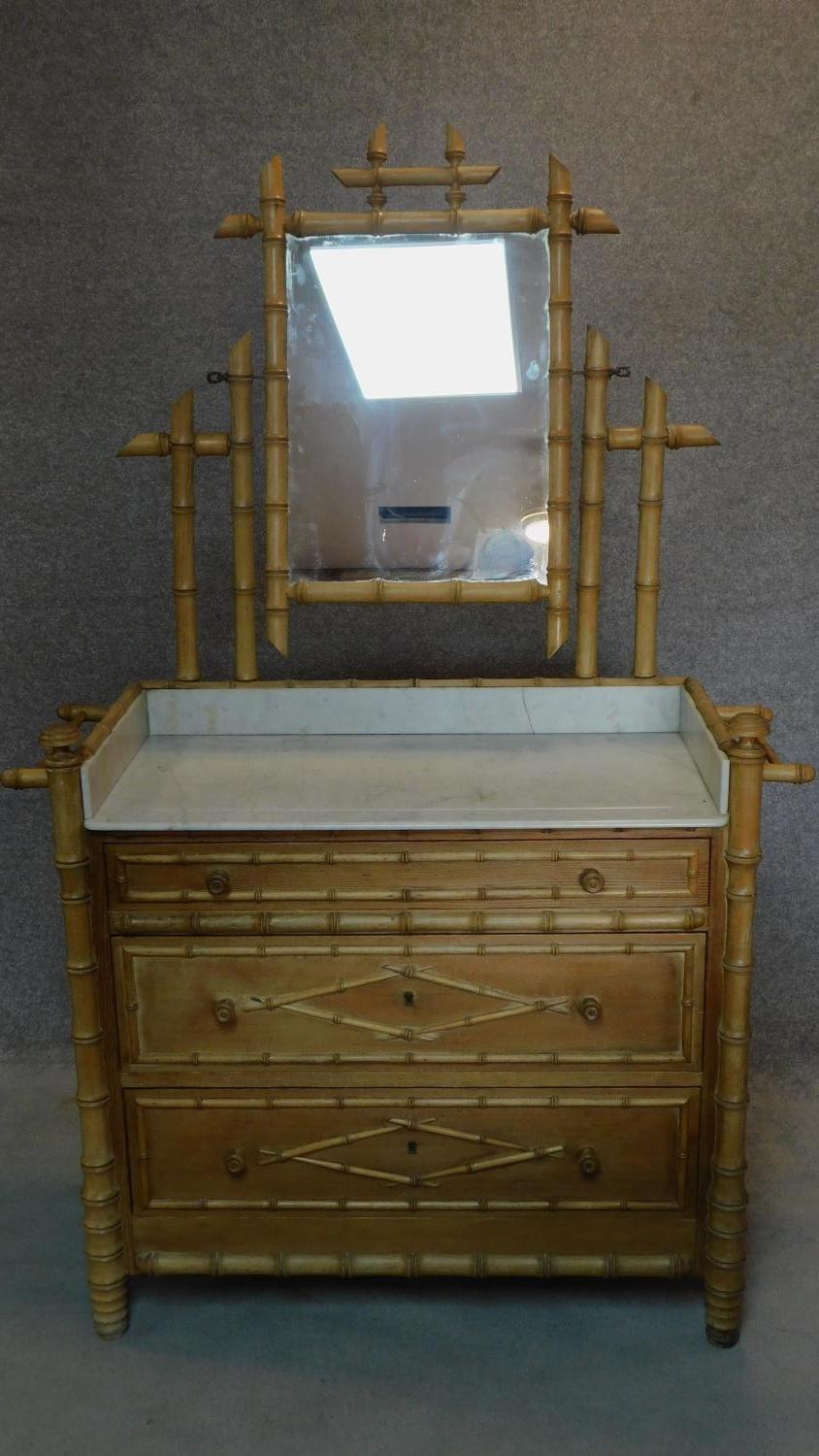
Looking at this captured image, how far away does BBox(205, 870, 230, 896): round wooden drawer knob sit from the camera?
2008mm

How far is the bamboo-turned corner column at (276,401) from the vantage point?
2184mm

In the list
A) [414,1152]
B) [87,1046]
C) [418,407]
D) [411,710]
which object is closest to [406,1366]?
[414,1152]

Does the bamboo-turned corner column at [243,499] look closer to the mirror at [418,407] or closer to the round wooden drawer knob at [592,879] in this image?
the mirror at [418,407]

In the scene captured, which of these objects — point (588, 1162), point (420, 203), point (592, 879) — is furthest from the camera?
point (420, 203)

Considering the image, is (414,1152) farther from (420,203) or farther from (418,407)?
(420,203)

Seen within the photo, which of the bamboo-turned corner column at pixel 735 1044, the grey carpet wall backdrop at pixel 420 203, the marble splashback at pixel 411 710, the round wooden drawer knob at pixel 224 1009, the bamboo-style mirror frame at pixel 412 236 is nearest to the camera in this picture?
the bamboo-turned corner column at pixel 735 1044

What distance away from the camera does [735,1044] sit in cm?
202

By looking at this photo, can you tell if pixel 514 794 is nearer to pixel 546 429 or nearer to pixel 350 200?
pixel 546 429

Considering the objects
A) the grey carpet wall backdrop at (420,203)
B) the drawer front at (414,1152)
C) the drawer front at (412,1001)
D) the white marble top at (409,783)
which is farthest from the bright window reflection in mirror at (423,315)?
the drawer front at (414,1152)

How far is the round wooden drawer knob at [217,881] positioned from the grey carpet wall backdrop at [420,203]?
857mm

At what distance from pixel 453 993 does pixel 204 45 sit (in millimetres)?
1747

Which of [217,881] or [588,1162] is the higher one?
[217,881]

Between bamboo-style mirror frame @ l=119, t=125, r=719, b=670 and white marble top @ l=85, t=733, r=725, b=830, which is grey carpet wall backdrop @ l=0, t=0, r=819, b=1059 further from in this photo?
white marble top @ l=85, t=733, r=725, b=830

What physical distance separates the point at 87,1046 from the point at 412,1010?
19.1 inches
